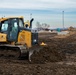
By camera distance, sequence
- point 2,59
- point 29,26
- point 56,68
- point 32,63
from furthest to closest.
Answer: point 29,26 → point 2,59 → point 32,63 → point 56,68

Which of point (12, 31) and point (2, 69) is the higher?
point (12, 31)

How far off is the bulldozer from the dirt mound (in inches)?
18.5

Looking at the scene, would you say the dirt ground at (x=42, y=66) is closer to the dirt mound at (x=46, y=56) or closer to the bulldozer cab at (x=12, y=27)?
the dirt mound at (x=46, y=56)

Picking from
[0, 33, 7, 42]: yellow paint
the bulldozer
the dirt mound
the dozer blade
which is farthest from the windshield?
the dirt mound

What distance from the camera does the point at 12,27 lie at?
1892cm

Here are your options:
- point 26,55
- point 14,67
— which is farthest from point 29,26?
point 14,67

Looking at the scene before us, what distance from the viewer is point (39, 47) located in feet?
60.4

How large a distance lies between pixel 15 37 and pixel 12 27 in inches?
25.0

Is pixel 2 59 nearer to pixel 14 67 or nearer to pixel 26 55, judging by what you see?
pixel 26 55

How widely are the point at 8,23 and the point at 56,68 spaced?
5.54 metres

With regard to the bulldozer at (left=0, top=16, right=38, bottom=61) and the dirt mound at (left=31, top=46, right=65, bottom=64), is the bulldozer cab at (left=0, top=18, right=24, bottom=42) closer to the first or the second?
the bulldozer at (left=0, top=16, right=38, bottom=61)

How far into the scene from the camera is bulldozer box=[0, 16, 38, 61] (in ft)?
60.1

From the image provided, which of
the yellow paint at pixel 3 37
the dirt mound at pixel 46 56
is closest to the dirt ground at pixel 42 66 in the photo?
the dirt mound at pixel 46 56

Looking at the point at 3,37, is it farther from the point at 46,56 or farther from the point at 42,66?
the point at 42,66
